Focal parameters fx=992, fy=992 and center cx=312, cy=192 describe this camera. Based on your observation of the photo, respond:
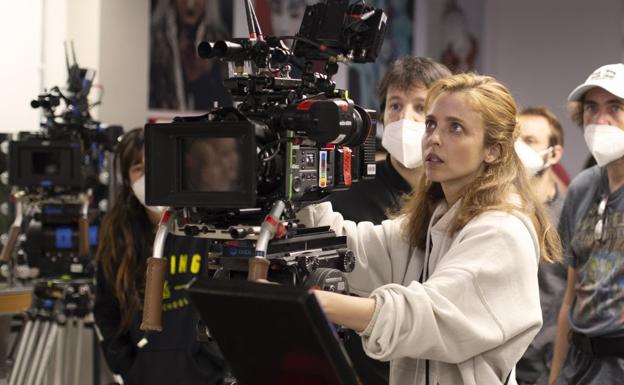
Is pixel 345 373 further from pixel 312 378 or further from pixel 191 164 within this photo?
pixel 191 164

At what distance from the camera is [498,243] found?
7.16 ft

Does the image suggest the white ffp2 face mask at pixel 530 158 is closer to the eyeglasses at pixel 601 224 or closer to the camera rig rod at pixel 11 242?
the eyeglasses at pixel 601 224

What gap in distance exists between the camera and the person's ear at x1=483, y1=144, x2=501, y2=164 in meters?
2.36

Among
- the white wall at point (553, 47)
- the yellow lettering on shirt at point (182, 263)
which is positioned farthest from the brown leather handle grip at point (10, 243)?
the white wall at point (553, 47)

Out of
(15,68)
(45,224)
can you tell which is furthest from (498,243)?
(15,68)

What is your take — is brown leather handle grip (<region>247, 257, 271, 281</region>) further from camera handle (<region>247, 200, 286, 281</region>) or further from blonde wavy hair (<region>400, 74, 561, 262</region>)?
blonde wavy hair (<region>400, 74, 561, 262</region>)

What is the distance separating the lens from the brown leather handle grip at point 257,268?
1.99m

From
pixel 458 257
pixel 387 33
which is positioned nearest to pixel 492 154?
pixel 458 257

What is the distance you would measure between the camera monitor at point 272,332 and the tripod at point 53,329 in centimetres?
250

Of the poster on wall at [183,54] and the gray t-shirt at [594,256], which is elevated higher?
the poster on wall at [183,54]

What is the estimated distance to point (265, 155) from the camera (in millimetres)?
2111

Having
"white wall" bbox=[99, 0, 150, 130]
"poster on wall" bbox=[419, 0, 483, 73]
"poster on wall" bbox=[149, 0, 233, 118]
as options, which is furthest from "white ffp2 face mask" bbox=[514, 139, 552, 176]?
"poster on wall" bbox=[419, 0, 483, 73]

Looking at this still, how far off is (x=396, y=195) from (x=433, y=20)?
506 cm

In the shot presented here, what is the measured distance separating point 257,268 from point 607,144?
1737 mm
